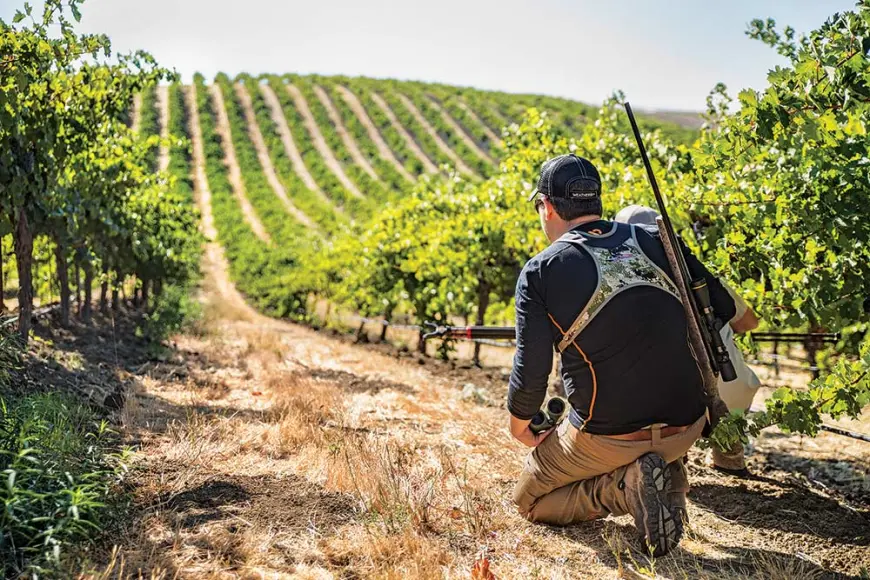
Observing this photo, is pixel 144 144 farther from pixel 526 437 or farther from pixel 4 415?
pixel 526 437

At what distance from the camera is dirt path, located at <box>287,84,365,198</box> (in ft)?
181

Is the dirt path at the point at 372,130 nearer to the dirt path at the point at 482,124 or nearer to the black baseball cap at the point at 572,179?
the dirt path at the point at 482,124

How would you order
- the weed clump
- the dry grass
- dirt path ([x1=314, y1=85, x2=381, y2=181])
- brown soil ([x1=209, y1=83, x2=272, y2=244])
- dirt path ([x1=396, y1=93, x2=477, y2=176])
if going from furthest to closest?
dirt path ([x1=314, y1=85, x2=381, y2=181])
dirt path ([x1=396, y1=93, x2=477, y2=176])
brown soil ([x1=209, y1=83, x2=272, y2=244])
the dry grass
the weed clump

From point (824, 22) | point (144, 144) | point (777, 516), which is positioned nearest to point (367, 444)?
point (777, 516)

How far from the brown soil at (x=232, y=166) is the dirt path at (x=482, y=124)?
20.3 metres

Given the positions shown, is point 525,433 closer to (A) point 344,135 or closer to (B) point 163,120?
(A) point 344,135

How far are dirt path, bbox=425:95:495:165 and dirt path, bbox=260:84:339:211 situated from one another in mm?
13500

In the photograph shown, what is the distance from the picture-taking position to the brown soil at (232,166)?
44959 millimetres

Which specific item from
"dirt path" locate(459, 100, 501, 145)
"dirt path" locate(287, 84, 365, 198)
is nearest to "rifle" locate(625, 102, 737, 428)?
"dirt path" locate(287, 84, 365, 198)

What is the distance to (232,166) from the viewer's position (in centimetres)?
5916

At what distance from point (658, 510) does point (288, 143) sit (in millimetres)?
65564

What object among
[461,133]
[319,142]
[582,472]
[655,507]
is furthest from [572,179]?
[319,142]

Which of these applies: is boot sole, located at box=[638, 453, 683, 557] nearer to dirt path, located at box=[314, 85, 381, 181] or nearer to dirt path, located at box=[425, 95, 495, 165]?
dirt path, located at box=[314, 85, 381, 181]

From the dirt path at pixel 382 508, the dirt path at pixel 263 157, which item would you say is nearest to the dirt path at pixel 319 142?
the dirt path at pixel 263 157
